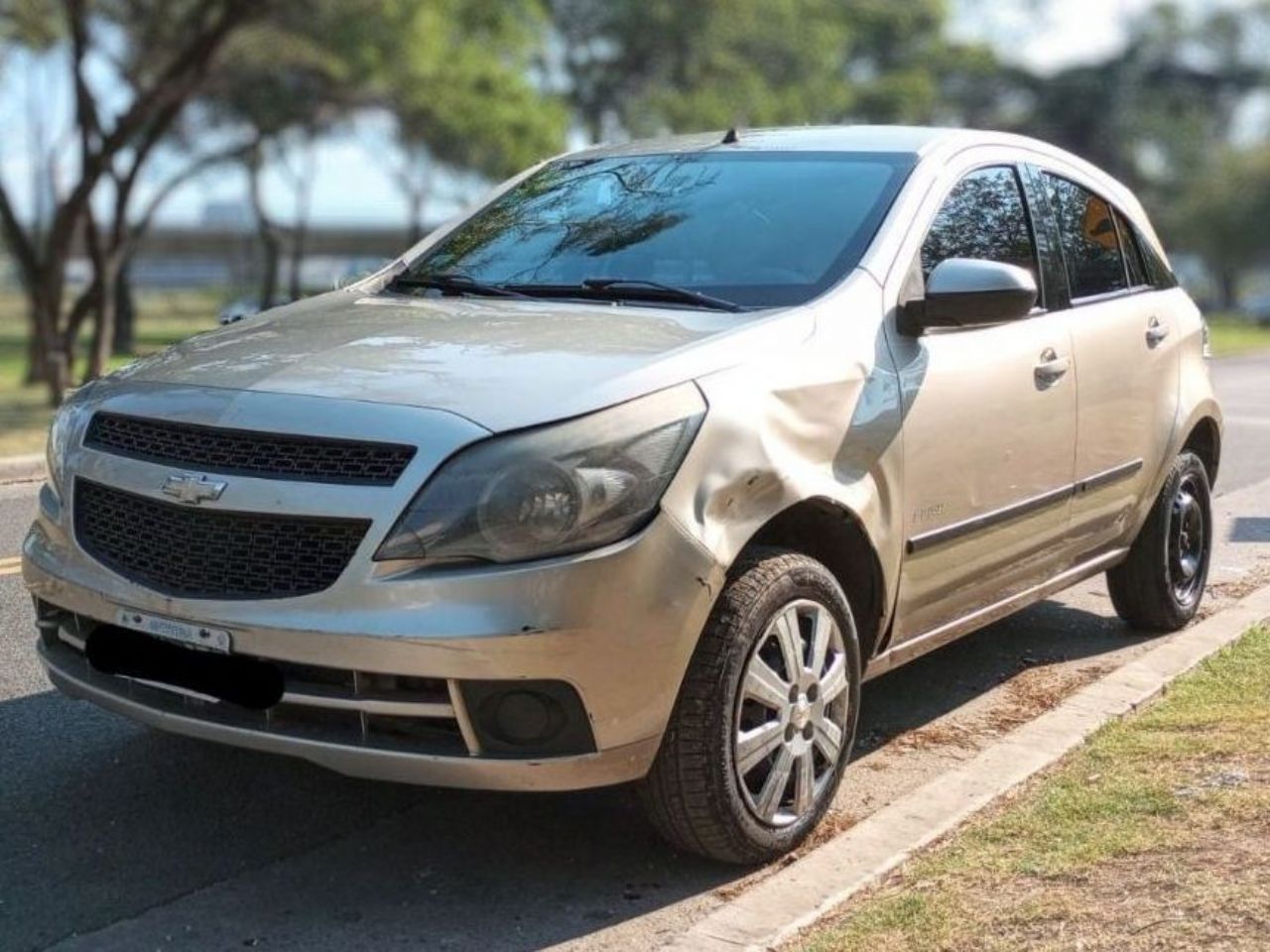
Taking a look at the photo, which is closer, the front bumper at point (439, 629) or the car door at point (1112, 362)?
the front bumper at point (439, 629)

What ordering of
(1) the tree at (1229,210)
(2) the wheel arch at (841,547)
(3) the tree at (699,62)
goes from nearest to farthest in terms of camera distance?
1. (2) the wheel arch at (841,547)
2. (3) the tree at (699,62)
3. (1) the tree at (1229,210)

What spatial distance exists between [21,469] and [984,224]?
7692mm

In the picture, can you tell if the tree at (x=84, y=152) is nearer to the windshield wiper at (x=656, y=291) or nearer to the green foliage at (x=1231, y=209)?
the windshield wiper at (x=656, y=291)

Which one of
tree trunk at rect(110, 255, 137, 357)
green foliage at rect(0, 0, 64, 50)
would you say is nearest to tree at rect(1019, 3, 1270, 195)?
tree trunk at rect(110, 255, 137, 357)

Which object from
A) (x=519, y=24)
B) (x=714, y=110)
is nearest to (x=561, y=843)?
(x=519, y=24)

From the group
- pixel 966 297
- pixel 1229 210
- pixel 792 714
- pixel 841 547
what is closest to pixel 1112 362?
pixel 966 297

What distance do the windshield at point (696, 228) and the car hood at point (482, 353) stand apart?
0.29 meters

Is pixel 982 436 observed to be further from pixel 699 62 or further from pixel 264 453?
pixel 699 62

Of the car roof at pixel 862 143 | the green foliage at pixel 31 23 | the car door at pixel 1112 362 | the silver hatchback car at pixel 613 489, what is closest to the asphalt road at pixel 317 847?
the silver hatchback car at pixel 613 489

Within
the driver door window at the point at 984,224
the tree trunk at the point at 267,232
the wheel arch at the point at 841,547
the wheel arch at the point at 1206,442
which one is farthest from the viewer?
the tree trunk at the point at 267,232

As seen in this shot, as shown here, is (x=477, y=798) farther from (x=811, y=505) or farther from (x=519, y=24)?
(x=519, y=24)

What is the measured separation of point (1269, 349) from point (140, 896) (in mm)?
32706

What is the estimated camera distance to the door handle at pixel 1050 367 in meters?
4.87

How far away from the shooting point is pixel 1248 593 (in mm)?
7023
